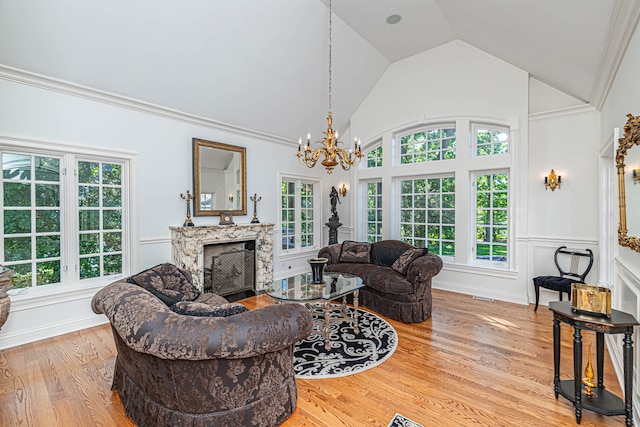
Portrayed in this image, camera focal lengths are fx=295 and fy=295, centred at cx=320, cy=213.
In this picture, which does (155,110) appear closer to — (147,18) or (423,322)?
(147,18)

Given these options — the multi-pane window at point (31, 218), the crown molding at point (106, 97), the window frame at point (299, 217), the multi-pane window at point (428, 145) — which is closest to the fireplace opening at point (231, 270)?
the window frame at point (299, 217)

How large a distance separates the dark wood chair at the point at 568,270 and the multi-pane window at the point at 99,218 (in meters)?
6.19

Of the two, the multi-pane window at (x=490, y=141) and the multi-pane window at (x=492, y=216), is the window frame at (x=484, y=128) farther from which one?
the multi-pane window at (x=492, y=216)

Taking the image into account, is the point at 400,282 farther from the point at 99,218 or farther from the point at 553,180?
the point at 99,218

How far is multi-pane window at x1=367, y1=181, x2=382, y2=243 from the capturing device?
6723 millimetres

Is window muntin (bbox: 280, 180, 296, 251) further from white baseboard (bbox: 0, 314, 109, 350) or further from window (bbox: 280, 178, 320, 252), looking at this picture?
white baseboard (bbox: 0, 314, 109, 350)

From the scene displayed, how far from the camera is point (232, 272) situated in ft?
17.5

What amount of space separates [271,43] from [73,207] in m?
3.57

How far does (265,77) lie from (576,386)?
209 inches

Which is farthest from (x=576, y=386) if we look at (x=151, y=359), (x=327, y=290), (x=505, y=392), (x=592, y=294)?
(x=151, y=359)

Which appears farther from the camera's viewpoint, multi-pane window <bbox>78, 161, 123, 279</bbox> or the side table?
multi-pane window <bbox>78, 161, 123, 279</bbox>

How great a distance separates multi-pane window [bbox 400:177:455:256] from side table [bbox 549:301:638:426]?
340cm

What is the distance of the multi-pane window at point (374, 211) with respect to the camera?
6723mm

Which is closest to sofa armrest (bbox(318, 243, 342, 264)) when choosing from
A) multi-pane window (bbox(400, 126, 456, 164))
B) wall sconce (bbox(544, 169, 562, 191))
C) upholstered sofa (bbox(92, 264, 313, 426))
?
multi-pane window (bbox(400, 126, 456, 164))
